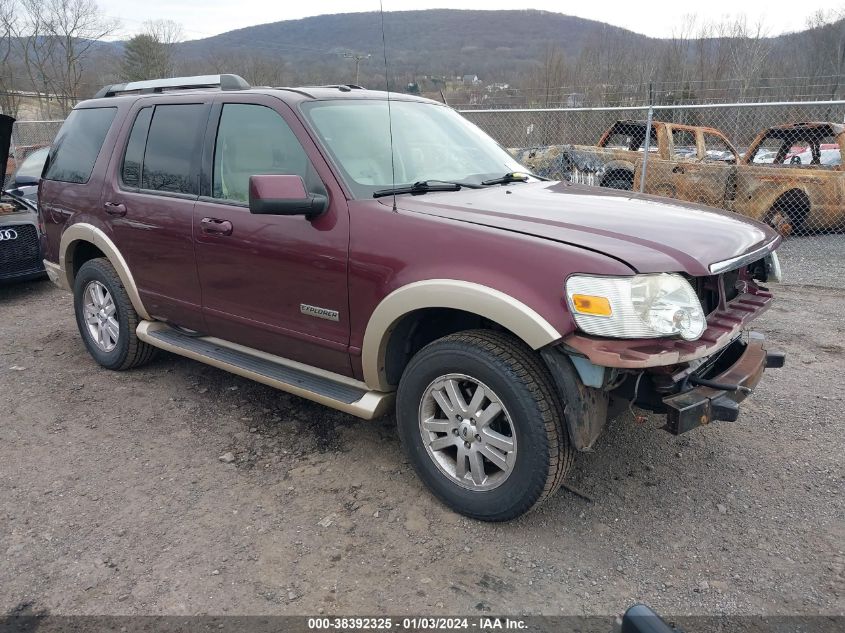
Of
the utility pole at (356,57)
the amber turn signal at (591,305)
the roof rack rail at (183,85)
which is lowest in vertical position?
the amber turn signal at (591,305)

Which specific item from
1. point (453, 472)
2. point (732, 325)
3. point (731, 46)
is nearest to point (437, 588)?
point (453, 472)

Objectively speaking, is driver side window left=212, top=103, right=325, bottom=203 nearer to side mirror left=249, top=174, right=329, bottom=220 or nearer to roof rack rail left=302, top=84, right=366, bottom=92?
side mirror left=249, top=174, right=329, bottom=220

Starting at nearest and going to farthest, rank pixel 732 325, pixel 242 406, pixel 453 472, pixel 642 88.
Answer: pixel 732 325 < pixel 453 472 < pixel 242 406 < pixel 642 88

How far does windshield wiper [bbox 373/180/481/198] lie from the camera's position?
128 inches

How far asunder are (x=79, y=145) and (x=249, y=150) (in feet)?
6.41

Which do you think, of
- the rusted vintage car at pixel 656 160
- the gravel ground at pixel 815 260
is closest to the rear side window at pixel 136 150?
the rusted vintage car at pixel 656 160

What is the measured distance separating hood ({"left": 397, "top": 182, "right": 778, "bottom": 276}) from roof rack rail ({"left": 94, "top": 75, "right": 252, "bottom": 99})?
1574 mm

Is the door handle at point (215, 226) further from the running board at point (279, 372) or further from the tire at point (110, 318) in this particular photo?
the tire at point (110, 318)

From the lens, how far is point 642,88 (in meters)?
17.3

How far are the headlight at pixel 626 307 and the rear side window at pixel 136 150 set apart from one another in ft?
10.3

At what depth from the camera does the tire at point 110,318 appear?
15.0ft

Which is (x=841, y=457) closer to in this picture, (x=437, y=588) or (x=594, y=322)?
(x=594, y=322)

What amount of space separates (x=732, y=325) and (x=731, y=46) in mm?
29131

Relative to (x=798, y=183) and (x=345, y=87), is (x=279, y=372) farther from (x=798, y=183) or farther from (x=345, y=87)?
(x=798, y=183)
